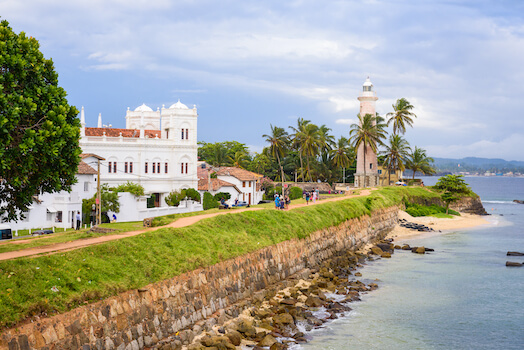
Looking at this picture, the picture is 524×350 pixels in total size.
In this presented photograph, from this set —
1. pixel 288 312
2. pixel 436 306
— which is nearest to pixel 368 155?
pixel 436 306

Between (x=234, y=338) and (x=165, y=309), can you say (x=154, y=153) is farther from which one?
(x=234, y=338)

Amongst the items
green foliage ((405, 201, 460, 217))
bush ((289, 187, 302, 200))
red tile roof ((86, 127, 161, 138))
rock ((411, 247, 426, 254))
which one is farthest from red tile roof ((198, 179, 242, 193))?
rock ((411, 247, 426, 254))

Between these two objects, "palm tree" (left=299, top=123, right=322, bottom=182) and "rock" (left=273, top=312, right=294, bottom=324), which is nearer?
"rock" (left=273, top=312, right=294, bottom=324)

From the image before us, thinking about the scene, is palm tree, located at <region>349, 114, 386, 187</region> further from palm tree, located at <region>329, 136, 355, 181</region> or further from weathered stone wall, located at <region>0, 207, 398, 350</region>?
weathered stone wall, located at <region>0, 207, 398, 350</region>

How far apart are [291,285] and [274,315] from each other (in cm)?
558

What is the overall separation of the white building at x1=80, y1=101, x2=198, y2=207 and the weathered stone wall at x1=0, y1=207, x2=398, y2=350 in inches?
1268

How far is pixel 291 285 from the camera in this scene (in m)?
30.0

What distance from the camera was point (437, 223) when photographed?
217 feet

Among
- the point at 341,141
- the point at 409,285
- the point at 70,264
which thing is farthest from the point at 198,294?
the point at 341,141

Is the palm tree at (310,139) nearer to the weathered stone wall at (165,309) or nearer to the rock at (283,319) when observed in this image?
the weathered stone wall at (165,309)

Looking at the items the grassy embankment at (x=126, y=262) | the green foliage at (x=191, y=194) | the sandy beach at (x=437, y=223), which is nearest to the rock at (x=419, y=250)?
the sandy beach at (x=437, y=223)

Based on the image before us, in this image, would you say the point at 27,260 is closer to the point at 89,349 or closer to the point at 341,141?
the point at 89,349

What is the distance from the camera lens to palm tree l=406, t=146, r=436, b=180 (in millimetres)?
94250

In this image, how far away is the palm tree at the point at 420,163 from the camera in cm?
9425
